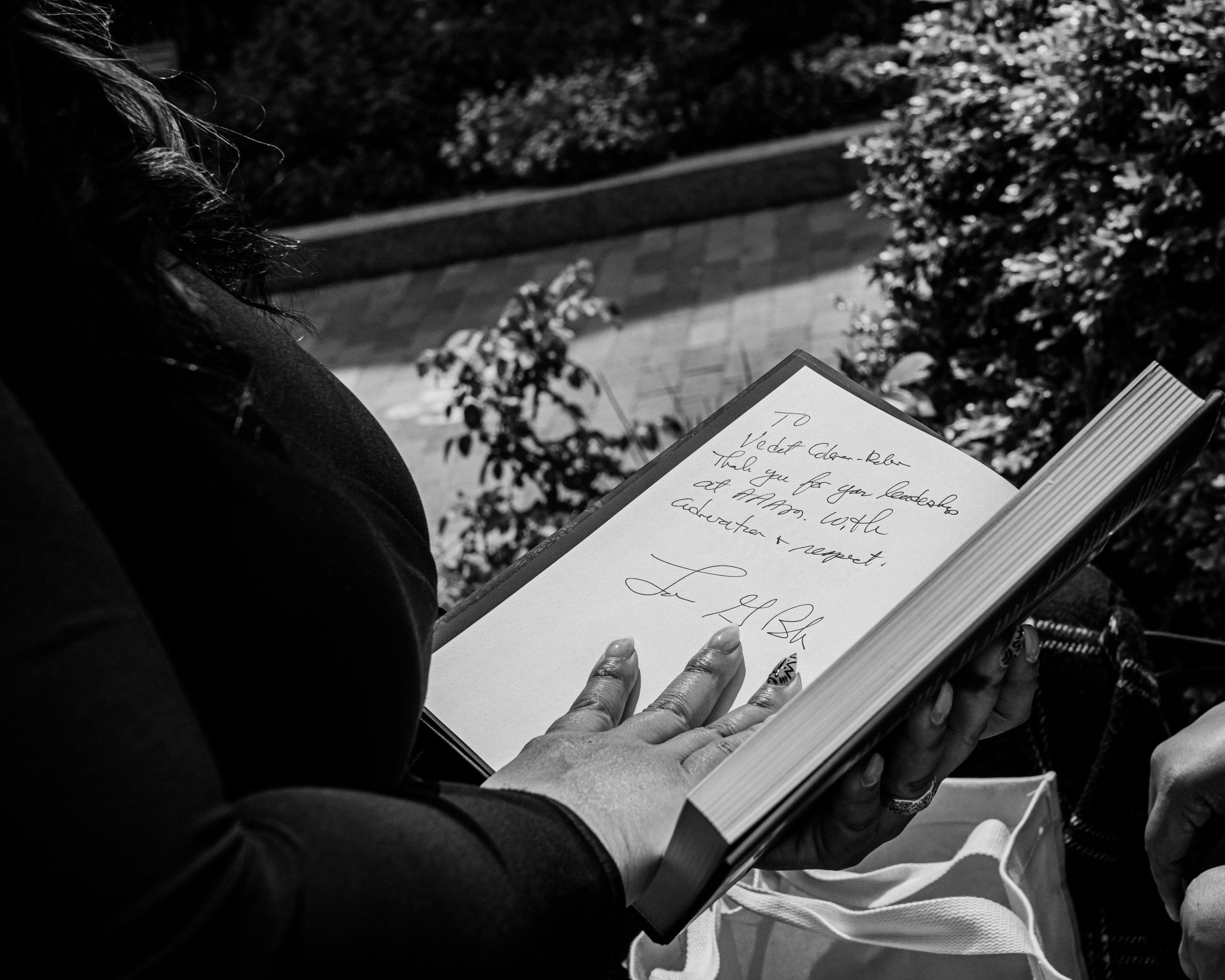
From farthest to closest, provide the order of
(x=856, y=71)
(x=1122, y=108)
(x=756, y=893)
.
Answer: (x=856, y=71)
(x=1122, y=108)
(x=756, y=893)

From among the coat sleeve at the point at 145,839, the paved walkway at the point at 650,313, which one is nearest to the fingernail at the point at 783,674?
the coat sleeve at the point at 145,839

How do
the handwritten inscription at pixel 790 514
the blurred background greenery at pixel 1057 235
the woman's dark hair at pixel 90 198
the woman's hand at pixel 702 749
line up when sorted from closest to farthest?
1. the woman's dark hair at pixel 90 198
2. the woman's hand at pixel 702 749
3. the handwritten inscription at pixel 790 514
4. the blurred background greenery at pixel 1057 235

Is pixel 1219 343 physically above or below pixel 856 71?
below

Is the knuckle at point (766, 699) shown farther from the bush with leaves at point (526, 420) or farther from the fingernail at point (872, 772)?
the bush with leaves at point (526, 420)

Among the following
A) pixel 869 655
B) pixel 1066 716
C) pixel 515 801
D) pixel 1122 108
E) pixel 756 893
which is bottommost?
pixel 756 893

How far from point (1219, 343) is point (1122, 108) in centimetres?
43

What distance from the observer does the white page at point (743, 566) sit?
3.58 feet

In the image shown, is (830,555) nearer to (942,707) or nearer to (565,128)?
(942,707)

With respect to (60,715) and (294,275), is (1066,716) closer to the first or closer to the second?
(294,275)

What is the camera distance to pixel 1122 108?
198 cm

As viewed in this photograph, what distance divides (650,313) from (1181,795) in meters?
3.80

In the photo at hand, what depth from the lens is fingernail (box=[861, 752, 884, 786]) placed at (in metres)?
1.00

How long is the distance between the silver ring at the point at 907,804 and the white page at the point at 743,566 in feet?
0.46

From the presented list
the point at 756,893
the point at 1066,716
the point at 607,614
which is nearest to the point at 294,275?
the point at 607,614
